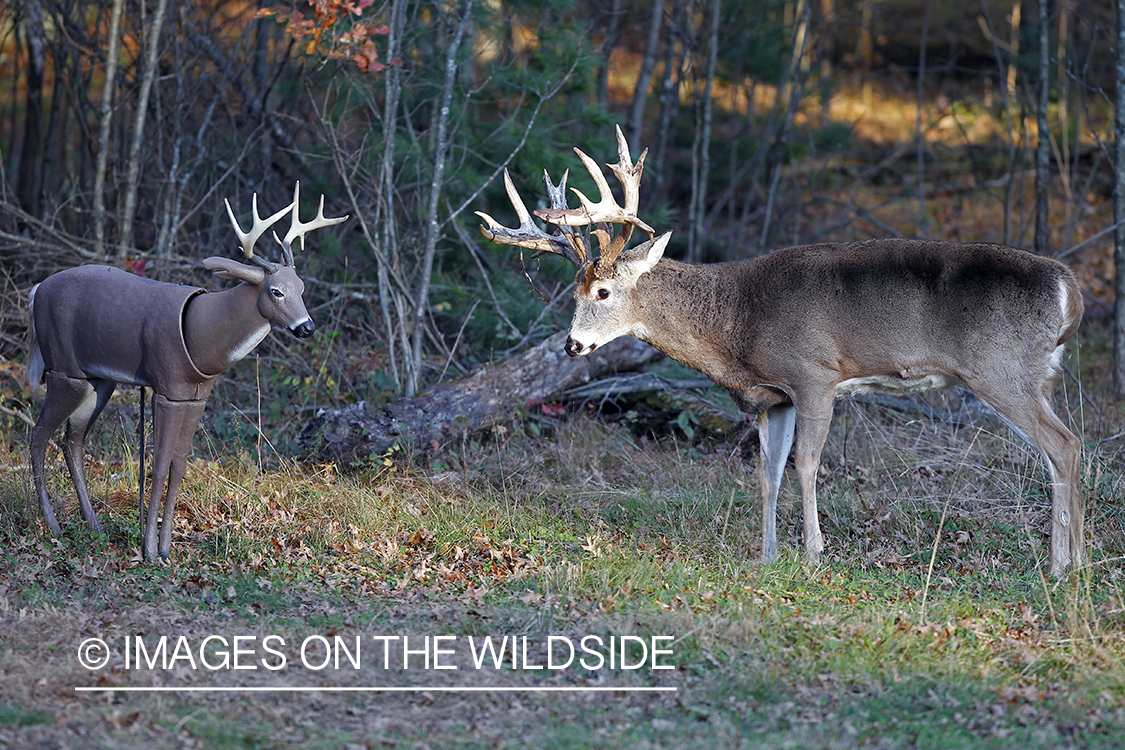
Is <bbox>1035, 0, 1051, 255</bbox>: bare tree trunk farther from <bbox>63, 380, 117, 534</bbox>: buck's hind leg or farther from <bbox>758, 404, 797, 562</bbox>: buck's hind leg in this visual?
<bbox>63, 380, 117, 534</bbox>: buck's hind leg

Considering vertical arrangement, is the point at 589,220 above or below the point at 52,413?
above

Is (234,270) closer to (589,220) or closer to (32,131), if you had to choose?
(589,220)

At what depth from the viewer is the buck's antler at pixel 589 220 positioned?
629cm

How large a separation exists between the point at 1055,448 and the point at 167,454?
4.83 m

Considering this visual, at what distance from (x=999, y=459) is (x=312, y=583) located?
4671 millimetres

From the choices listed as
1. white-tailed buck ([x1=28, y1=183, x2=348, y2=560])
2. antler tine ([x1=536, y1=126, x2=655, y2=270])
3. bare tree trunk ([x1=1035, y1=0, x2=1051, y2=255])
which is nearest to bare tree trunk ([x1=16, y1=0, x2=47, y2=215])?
white-tailed buck ([x1=28, y1=183, x2=348, y2=560])

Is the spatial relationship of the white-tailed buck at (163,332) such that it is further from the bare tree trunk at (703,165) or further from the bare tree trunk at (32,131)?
the bare tree trunk at (703,165)

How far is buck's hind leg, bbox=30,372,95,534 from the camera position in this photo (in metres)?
6.00

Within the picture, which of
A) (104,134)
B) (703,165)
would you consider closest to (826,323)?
(104,134)

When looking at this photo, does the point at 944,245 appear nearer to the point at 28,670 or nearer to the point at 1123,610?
the point at 1123,610

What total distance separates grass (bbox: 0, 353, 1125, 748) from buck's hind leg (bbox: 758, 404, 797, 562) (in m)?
0.17

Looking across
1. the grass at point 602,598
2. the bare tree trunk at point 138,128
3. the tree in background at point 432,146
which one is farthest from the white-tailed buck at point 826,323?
the bare tree trunk at point 138,128

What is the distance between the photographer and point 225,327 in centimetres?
569

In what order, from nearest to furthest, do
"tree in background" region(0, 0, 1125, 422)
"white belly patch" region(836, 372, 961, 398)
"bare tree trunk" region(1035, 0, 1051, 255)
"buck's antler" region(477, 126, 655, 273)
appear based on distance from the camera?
"white belly patch" region(836, 372, 961, 398) < "buck's antler" region(477, 126, 655, 273) < "tree in background" region(0, 0, 1125, 422) < "bare tree trunk" region(1035, 0, 1051, 255)
